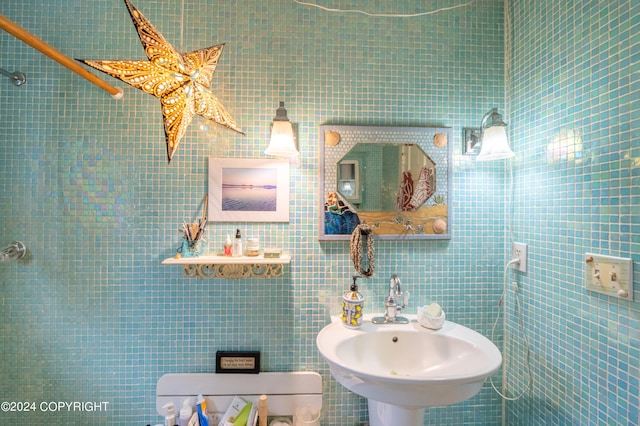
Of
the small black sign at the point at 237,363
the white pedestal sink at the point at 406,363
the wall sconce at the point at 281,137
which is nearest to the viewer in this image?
the white pedestal sink at the point at 406,363

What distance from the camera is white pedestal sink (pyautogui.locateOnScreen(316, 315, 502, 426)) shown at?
87 centimetres

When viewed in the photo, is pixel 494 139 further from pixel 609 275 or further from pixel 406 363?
pixel 406 363

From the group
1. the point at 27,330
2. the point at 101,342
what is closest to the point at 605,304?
the point at 101,342

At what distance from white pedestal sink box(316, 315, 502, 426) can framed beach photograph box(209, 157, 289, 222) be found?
0.59m

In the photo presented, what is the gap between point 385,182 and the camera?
1279 millimetres

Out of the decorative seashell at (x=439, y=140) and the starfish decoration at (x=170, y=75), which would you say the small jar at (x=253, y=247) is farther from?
the decorative seashell at (x=439, y=140)

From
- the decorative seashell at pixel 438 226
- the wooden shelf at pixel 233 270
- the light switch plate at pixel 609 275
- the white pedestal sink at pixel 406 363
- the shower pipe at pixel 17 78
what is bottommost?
the white pedestal sink at pixel 406 363

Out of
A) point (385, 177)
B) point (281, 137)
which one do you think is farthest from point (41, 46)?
point (385, 177)

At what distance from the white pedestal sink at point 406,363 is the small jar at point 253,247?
43 centimetres

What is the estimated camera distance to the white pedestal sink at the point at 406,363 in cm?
87

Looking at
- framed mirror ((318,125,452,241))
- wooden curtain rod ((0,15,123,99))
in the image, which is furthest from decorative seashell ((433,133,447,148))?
wooden curtain rod ((0,15,123,99))

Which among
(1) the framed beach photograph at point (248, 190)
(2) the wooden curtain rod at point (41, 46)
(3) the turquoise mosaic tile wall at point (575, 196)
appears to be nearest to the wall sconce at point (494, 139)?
(3) the turquoise mosaic tile wall at point (575, 196)

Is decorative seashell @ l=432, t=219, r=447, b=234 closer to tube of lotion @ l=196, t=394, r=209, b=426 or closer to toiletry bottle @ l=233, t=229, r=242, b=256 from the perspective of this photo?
toiletry bottle @ l=233, t=229, r=242, b=256

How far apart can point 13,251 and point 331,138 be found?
1.48 meters
